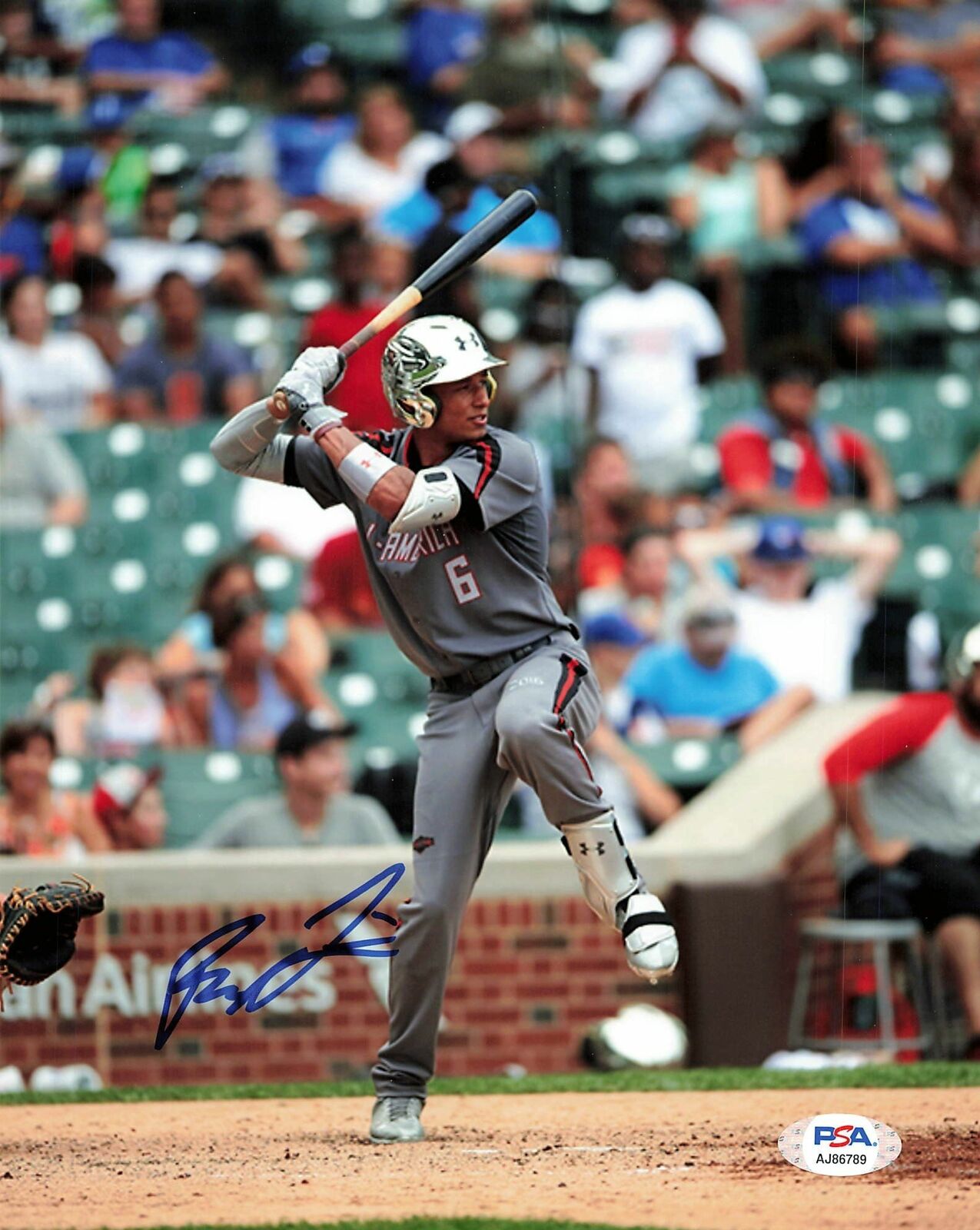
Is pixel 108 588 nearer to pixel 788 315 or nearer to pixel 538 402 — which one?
pixel 538 402

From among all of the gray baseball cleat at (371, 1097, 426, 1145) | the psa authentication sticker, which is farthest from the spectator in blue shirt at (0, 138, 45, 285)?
the psa authentication sticker

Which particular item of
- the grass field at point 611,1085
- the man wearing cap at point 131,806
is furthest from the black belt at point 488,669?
the man wearing cap at point 131,806

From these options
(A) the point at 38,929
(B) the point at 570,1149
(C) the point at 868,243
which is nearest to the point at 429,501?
(A) the point at 38,929

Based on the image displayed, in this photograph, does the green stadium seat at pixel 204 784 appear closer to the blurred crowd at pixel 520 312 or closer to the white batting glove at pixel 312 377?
the blurred crowd at pixel 520 312

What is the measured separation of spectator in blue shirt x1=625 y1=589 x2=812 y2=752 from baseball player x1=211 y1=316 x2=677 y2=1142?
3.07 m

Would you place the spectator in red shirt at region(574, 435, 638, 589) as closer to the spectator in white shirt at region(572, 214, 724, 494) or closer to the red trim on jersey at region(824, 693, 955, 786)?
the spectator in white shirt at region(572, 214, 724, 494)

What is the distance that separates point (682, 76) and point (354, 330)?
2.89 metres

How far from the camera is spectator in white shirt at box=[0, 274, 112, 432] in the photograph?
372 inches

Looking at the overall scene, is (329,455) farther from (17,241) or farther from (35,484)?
(17,241)

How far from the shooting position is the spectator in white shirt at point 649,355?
944 centimetres

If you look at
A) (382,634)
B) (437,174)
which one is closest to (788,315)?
(437,174)

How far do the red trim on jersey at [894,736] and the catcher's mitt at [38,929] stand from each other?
10.9ft

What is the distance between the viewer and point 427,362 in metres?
5.13
